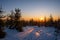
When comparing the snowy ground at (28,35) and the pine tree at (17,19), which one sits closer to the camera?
the snowy ground at (28,35)

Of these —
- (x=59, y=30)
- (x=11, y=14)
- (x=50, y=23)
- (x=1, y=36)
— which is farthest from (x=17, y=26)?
(x=50, y=23)

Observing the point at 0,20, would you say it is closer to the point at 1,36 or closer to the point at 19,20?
the point at 1,36

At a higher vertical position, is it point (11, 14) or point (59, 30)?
point (11, 14)

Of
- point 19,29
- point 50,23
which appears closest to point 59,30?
point 19,29

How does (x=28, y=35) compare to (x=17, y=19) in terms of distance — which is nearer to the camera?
(x=28, y=35)

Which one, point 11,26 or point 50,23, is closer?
point 11,26

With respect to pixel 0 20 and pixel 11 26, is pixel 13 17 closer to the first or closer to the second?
pixel 11 26

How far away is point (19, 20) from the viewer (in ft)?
109

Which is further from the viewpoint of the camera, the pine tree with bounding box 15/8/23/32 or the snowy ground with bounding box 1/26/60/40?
the pine tree with bounding box 15/8/23/32

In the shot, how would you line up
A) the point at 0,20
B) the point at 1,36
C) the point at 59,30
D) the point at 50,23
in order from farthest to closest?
the point at 50,23, the point at 59,30, the point at 0,20, the point at 1,36

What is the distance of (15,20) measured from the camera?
3291cm

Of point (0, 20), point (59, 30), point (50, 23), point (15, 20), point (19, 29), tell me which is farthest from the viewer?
point (50, 23)

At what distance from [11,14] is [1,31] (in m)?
14.8

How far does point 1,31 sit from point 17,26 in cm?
1195
